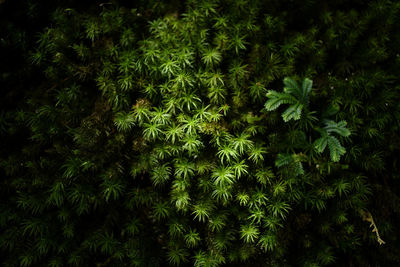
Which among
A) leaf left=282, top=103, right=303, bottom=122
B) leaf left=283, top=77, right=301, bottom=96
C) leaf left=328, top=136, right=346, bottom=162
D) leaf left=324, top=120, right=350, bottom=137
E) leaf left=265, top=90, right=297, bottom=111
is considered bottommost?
leaf left=328, top=136, right=346, bottom=162

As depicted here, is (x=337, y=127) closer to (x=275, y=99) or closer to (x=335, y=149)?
(x=335, y=149)

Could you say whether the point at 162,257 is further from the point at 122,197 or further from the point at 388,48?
the point at 388,48

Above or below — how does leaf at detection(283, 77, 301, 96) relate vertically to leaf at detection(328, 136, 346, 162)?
above

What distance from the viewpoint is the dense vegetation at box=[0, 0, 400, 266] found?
8.05 ft

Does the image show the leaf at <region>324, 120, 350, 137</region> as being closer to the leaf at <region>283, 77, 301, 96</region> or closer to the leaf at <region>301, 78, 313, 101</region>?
the leaf at <region>301, 78, 313, 101</region>

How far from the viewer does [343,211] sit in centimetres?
267

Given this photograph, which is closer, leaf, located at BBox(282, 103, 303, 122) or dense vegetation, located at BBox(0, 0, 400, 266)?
leaf, located at BBox(282, 103, 303, 122)

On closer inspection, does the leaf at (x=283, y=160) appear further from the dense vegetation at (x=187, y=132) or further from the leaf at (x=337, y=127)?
the leaf at (x=337, y=127)

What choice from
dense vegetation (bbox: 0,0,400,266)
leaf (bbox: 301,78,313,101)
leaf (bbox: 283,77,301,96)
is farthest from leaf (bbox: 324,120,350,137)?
leaf (bbox: 283,77,301,96)

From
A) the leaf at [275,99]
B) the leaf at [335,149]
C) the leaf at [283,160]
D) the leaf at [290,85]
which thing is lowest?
the leaf at [283,160]

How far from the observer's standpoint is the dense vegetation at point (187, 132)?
2453 millimetres

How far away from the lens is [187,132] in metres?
2.37

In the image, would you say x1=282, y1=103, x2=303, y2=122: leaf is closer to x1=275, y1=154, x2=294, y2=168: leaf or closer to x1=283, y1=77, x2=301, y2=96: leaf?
x1=283, y1=77, x2=301, y2=96: leaf

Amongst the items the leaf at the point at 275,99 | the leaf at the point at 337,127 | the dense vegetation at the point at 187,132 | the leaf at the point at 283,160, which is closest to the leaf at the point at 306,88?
the dense vegetation at the point at 187,132
